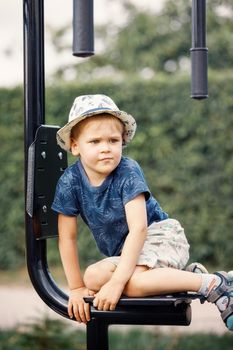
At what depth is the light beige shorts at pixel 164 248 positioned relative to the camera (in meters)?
2.05

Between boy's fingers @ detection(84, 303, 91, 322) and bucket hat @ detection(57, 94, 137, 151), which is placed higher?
bucket hat @ detection(57, 94, 137, 151)

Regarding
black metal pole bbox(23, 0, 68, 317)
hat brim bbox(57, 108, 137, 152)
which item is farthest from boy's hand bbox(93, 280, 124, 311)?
hat brim bbox(57, 108, 137, 152)

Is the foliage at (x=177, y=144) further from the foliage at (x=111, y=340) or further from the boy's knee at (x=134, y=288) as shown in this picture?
the boy's knee at (x=134, y=288)

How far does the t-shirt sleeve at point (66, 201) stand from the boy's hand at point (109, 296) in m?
0.21

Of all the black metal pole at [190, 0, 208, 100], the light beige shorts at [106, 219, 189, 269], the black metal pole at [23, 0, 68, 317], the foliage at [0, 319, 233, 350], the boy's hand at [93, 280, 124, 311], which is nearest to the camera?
the boy's hand at [93, 280, 124, 311]

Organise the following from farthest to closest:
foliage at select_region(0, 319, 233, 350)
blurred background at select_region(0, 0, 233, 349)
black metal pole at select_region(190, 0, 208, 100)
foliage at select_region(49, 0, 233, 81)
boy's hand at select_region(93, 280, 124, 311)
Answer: foliage at select_region(49, 0, 233, 81), blurred background at select_region(0, 0, 233, 349), foliage at select_region(0, 319, 233, 350), black metal pole at select_region(190, 0, 208, 100), boy's hand at select_region(93, 280, 124, 311)

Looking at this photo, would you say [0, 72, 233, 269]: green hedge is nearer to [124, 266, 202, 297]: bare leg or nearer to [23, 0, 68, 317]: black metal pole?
[23, 0, 68, 317]: black metal pole

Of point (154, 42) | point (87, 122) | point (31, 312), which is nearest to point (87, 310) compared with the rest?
point (87, 122)

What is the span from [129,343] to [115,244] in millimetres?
3991

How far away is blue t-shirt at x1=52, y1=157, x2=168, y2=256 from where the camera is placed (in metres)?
2.06

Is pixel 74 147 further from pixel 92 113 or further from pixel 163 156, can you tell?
pixel 163 156

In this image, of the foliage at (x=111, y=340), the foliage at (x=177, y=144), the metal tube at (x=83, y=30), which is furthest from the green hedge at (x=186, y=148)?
the metal tube at (x=83, y=30)

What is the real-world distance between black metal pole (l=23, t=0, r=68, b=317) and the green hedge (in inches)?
276

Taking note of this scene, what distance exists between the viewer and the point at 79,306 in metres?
2.06
